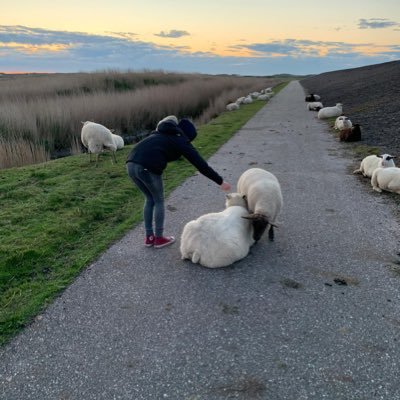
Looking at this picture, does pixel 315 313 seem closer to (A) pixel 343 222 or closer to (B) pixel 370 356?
(B) pixel 370 356

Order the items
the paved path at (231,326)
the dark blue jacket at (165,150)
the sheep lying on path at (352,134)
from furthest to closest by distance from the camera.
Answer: the sheep lying on path at (352,134)
the dark blue jacket at (165,150)
the paved path at (231,326)

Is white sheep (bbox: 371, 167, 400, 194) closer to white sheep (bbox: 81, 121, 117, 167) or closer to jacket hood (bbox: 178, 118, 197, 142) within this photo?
jacket hood (bbox: 178, 118, 197, 142)

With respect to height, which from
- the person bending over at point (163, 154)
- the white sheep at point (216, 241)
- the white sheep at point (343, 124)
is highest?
the person bending over at point (163, 154)

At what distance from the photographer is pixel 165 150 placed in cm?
559

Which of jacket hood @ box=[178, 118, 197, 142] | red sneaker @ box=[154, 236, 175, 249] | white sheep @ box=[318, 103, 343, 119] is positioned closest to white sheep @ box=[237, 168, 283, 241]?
red sneaker @ box=[154, 236, 175, 249]

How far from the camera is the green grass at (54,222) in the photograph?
16.1ft

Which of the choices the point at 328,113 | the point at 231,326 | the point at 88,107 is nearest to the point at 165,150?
the point at 231,326

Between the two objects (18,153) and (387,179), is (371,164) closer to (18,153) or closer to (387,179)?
(387,179)

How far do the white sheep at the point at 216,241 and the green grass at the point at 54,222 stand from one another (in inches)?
58.5

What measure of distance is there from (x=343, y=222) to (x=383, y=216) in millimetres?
897

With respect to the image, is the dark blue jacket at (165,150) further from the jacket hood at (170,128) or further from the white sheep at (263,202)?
the white sheep at (263,202)

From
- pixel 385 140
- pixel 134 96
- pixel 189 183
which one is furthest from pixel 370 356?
pixel 134 96

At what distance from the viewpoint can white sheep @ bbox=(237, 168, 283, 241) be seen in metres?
5.84

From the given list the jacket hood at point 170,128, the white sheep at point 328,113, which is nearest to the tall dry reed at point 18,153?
the jacket hood at point 170,128
